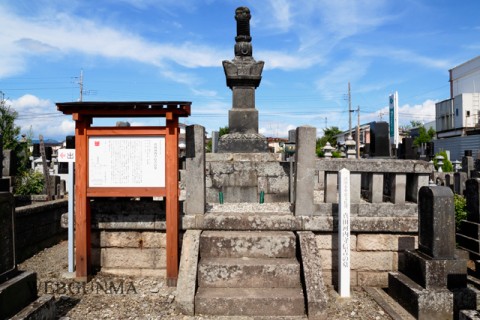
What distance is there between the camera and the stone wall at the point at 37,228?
7.09m

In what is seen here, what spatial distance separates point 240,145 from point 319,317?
5.66 metres

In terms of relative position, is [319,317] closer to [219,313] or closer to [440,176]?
[219,313]

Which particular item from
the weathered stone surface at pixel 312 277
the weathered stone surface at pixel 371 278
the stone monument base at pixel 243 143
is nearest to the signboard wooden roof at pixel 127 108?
the weathered stone surface at pixel 312 277

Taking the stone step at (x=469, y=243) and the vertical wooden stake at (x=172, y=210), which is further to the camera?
the stone step at (x=469, y=243)

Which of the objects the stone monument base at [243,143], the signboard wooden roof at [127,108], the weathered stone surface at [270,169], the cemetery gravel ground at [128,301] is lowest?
the cemetery gravel ground at [128,301]

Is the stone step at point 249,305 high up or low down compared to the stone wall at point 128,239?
down

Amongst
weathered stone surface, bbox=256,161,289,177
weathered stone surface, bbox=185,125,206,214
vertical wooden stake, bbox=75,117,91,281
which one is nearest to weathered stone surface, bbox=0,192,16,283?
vertical wooden stake, bbox=75,117,91,281

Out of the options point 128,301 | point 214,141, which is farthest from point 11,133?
point 128,301

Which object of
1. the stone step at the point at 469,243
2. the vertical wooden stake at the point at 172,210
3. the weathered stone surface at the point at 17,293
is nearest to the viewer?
the weathered stone surface at the point at 17,293

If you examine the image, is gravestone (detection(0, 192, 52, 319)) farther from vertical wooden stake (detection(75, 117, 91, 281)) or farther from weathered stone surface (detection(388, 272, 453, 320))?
weathered stone surface (detection(388, 272, 453, 320))

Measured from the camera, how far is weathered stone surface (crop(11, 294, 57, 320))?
3.41 metres

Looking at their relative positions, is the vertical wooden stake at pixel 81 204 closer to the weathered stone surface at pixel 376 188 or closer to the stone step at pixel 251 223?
the stone step at pixel 251 223

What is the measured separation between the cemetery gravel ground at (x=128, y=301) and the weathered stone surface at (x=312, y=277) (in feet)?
0.83

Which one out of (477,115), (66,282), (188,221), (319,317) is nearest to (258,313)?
(319,317)
